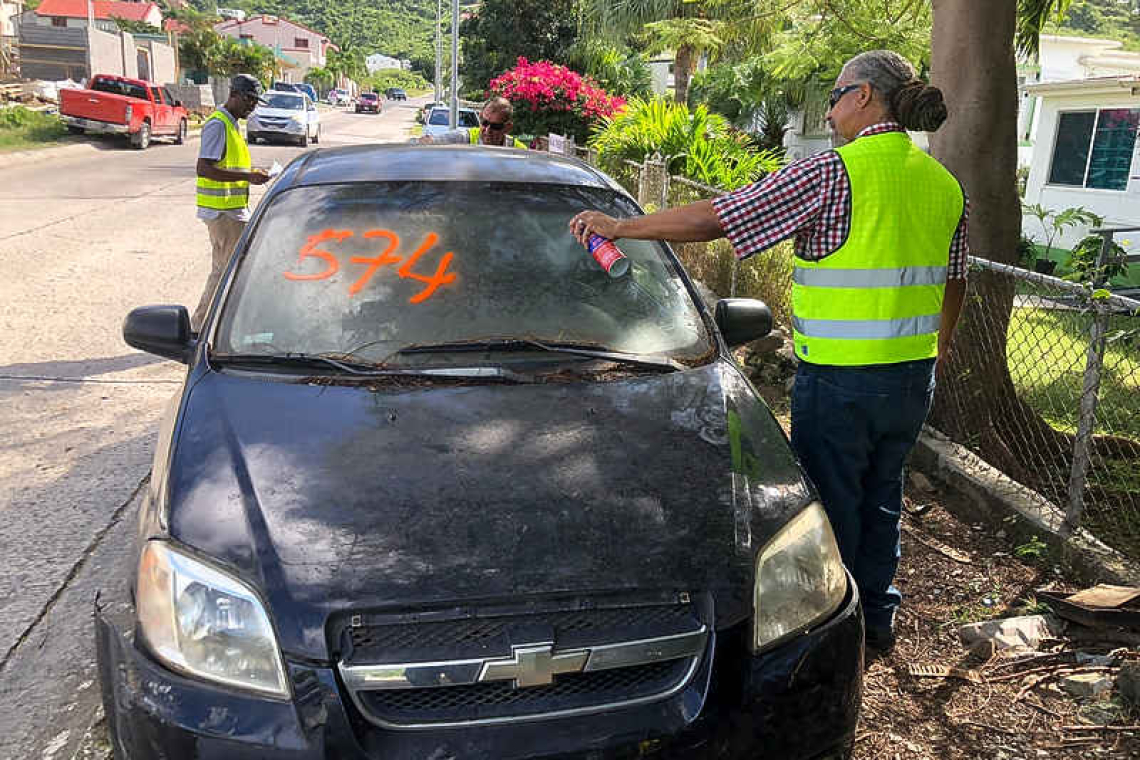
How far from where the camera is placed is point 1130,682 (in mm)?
2957

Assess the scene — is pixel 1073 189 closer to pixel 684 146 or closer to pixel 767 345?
pixel 684 146

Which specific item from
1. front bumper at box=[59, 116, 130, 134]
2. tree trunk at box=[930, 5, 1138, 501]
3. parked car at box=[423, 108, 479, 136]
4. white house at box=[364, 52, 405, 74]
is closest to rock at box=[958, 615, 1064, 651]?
tree trunk at box=[930, 5, 1138, 501]

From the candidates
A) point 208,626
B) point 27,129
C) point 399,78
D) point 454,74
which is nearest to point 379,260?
point 208,626

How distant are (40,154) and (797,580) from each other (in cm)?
2321

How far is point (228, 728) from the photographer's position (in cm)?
187

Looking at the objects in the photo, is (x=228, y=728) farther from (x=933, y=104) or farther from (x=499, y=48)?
(x=499, y=48)

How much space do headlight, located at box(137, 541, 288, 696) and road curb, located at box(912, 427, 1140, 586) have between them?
10.4 feet

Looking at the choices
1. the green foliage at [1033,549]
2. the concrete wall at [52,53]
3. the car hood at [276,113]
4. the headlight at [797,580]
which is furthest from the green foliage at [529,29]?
the headlight at [797,580]

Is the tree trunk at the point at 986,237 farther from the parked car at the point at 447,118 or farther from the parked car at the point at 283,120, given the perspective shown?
the parked car at the point at 283,120

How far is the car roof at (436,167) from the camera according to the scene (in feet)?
11.7

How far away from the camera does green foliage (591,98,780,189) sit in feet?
31.8

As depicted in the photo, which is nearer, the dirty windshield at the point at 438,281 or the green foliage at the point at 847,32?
the dirty windshield at the point at 438,281

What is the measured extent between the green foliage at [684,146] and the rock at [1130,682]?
6.32 metres

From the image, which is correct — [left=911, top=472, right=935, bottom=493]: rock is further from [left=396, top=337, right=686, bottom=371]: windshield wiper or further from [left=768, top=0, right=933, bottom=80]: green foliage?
[left=768, top=0, right=933, bottom=80]: green foliage
